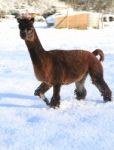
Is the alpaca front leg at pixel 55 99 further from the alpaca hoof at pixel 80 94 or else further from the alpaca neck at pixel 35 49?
the alpaca hoof at pixel 80 94

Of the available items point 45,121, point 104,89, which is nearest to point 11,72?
point 104,89

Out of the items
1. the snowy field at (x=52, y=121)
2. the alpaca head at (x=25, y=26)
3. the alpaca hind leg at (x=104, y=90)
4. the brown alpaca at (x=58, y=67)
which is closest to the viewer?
the snowy field at (x=52, y=121)

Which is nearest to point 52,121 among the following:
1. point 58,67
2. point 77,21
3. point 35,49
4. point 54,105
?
point 54,105

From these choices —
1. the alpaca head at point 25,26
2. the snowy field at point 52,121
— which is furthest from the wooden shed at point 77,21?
the alpaca head at point 25,26

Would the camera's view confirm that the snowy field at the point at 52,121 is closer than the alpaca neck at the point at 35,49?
Yes

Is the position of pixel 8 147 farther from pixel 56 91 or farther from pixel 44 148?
pixel 56 91

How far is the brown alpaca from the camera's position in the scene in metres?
7.86

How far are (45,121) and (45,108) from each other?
0.86 m

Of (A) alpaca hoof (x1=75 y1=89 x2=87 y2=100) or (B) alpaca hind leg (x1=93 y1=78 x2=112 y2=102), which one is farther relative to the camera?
(A) alpaca hoof (x1=75 y1=89 x2=87 y2=100)

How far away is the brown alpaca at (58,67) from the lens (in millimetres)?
7859

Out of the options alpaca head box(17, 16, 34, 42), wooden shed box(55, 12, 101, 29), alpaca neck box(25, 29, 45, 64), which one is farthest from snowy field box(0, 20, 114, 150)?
wooden shed box(55, 12, 101, 29)

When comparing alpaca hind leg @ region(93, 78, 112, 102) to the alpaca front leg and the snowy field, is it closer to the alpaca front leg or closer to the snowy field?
the snowy field

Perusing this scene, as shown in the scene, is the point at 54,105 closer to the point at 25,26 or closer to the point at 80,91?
the point at 80,91

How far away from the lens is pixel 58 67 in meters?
8.33
